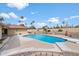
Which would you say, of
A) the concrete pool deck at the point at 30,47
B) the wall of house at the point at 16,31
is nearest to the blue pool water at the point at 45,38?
the concrete pool deck at the point at 30,47

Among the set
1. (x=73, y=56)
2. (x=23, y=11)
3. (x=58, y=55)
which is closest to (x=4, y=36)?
(x=23, y=11)

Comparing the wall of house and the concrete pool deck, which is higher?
the wall of house

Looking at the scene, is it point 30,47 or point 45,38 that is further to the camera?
point 45,38

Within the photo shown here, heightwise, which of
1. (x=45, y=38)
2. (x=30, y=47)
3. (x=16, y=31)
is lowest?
(x=30, y=47)

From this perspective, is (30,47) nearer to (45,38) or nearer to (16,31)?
(45,38)

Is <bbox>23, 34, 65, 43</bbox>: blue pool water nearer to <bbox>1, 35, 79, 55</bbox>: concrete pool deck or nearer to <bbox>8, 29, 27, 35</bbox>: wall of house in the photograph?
<bbox>1, 35, 79, 55</bbox>: concrete pool deck

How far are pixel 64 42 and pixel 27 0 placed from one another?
1.36m

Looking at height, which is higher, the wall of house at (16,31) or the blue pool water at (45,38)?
the wall of house at (16,31)

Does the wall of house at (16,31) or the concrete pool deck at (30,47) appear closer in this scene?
the concrete pool deck at (30,47)

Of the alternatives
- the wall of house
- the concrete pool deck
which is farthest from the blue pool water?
the wall of house

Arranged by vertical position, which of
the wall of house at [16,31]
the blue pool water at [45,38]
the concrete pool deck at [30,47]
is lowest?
the concrete pool deck at [30,47]

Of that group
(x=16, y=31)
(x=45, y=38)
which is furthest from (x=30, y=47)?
(x=16, y=31)

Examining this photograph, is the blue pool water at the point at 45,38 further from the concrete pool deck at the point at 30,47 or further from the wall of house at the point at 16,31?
the wall of house at the point at 16,31

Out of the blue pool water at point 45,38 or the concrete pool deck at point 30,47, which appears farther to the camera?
the blue pool water at point 45,38
